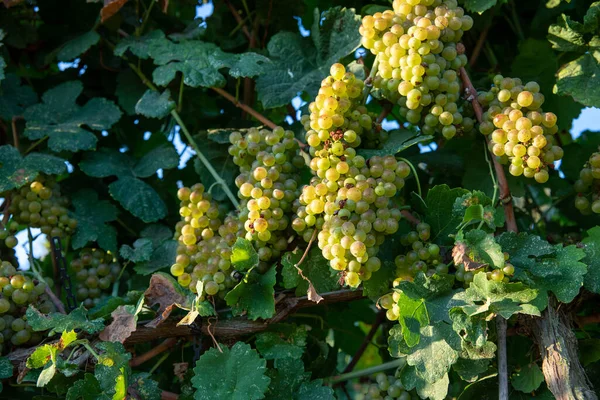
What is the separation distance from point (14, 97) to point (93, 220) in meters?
0.52

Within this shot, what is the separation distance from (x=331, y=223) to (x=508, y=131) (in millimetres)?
457

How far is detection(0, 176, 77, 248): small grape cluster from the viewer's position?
1.95m

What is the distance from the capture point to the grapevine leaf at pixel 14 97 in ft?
7.11

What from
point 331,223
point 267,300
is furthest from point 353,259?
point 267,300

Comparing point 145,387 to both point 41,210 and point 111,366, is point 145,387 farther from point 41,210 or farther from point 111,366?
point 41,210

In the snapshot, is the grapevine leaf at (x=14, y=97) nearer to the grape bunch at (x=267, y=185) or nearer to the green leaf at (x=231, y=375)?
the grape bunch at (x=267, y=185)

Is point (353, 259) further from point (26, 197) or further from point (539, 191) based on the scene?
point (539, 191)

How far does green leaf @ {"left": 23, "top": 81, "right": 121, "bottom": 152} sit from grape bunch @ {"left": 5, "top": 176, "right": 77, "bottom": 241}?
133 mm

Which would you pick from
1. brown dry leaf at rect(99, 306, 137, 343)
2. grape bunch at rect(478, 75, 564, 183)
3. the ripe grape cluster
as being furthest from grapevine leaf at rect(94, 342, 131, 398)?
grape bunch at rect(478, 75, 564, 183)

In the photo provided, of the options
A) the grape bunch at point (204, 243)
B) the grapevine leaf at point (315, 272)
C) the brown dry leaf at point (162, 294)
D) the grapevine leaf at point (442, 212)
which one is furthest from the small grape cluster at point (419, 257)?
the brown dry leaf at point (162, 294)

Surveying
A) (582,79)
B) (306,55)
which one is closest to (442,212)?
(582,79)

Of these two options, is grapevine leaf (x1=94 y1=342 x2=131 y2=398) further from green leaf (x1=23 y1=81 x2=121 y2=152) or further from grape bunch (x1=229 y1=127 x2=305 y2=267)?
green leaf (x1=23 y1=81 x2=121 y2=152)

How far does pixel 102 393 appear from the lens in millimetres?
1536

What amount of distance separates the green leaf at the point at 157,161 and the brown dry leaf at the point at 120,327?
1.91 ft
